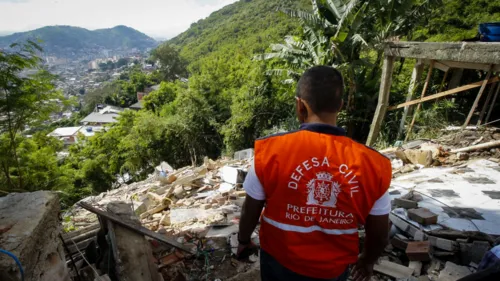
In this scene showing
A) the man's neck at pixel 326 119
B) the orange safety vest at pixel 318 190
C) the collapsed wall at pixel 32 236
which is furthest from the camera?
the collapsed wall at pixel 32 236

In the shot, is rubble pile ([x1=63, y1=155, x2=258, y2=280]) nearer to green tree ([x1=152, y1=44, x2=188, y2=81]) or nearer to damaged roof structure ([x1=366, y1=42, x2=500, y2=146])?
damaged roof structure ([x1=366, y1=42, x2=500, y2=146])

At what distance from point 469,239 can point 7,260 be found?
389 centimetres

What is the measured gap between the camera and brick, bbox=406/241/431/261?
2.71 m

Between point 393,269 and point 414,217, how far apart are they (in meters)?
0.78

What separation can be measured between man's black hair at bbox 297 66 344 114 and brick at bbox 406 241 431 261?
7.29ft

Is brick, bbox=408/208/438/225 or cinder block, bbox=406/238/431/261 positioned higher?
brick, bbox=408/208/438/225

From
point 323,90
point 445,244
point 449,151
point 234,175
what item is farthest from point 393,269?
point 449,151

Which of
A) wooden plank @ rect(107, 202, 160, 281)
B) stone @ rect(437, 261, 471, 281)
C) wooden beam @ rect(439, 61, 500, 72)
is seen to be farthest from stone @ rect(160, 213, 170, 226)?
wooden beam @ rect(439, 61, 500, 72)

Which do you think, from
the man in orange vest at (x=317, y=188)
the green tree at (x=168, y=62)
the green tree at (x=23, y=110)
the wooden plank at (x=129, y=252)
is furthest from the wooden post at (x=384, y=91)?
the green tree at (x=168, y=62)

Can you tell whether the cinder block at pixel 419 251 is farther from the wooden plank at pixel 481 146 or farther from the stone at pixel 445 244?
the wooden plank at pixel 481 146

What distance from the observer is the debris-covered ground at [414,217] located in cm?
273

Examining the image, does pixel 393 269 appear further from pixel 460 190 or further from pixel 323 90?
pixel 323 90

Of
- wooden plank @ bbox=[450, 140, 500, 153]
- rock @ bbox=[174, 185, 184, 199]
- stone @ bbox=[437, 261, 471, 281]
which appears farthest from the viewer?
rock @ bbox=[174, 185, 184, 199]

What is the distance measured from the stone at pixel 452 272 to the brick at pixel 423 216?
54 cm
